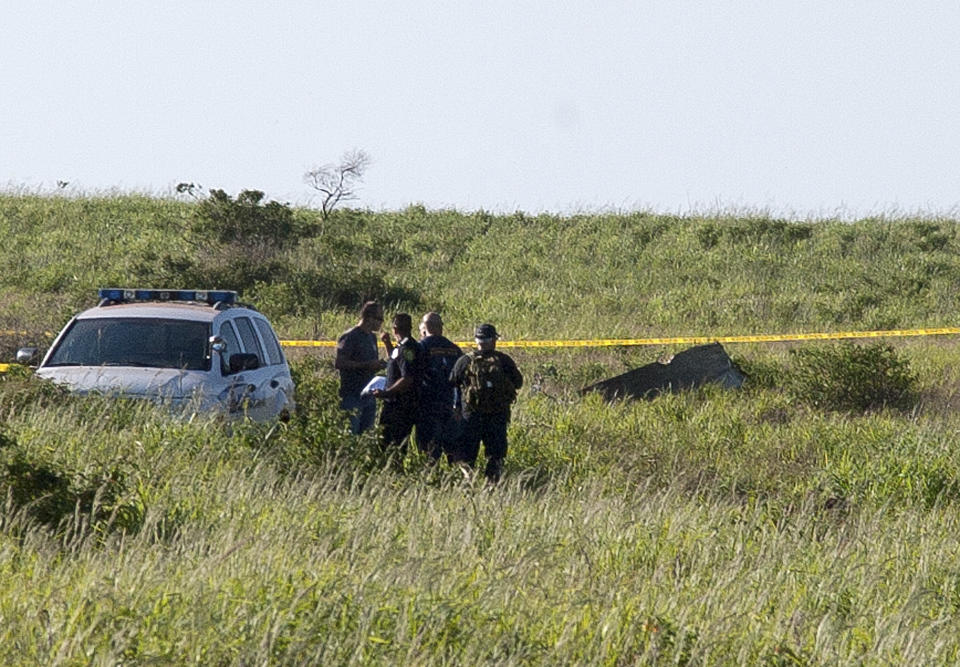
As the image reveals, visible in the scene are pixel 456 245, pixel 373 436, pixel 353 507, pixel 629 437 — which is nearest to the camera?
pixel 353 507

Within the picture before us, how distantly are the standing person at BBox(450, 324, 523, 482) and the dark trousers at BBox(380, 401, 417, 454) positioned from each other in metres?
0.43

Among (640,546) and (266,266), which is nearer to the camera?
(640,546)

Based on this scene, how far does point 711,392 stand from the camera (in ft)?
57.6

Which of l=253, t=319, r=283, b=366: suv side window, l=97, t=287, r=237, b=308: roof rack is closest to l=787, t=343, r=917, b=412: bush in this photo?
l=253, t=319, r=283, b=366: suv side window

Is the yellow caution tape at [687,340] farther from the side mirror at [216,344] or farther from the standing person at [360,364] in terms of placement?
the side mirror at [216,344]

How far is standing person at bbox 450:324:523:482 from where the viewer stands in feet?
34.9

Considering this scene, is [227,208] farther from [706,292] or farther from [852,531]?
[852,531]

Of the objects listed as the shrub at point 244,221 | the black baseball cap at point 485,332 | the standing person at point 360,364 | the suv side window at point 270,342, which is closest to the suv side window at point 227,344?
the suv side window at point 270,342

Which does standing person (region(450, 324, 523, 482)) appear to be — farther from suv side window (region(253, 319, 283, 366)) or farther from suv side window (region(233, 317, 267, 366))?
suv side window (region(253, 319, 283, 366))

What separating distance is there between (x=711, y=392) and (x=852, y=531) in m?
8.68

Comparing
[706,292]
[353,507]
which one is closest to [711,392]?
[353,507]

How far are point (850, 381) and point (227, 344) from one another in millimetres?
8375

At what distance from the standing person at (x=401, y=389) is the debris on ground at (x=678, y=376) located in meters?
6.12

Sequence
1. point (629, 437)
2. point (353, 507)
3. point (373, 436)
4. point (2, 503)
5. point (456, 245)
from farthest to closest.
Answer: point (456, 245) < point (629, 437) < point (373, 436) < point (353, 507) < point (2, 503)
